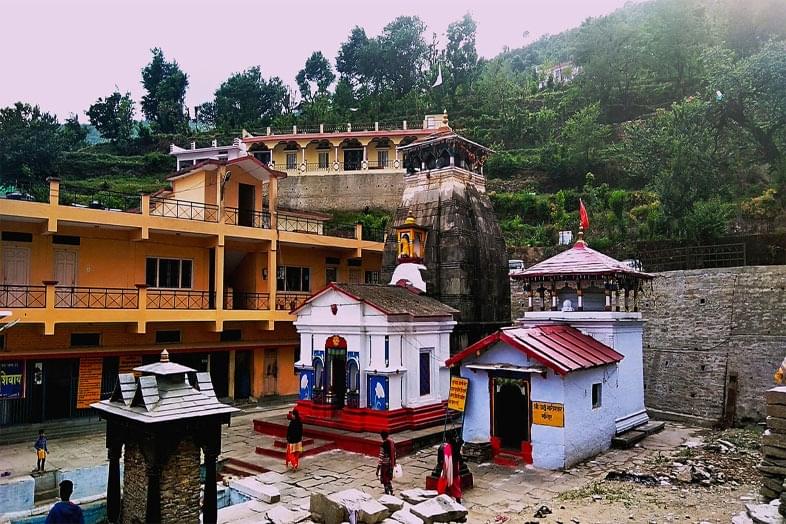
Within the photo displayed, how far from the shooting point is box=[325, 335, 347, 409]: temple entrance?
15.8 m

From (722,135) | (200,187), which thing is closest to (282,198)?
(200,187)

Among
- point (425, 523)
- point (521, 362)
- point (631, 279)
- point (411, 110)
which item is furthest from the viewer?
point (411, 110)

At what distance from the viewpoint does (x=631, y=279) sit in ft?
52.1

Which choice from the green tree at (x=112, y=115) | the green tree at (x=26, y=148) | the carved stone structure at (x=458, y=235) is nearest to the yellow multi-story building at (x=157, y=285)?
the carved stone structure at (x=458, y=235)

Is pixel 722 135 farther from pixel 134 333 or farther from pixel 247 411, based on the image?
pixel 134 333

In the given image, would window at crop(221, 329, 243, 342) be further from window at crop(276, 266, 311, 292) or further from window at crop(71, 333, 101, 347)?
window at crop(71, 333, 101, 347)

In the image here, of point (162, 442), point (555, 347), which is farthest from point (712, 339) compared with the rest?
point (162, 442)

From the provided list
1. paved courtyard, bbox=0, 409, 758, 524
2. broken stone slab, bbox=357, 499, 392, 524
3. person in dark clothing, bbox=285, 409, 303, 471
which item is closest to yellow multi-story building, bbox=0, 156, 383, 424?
paved courtyard, bbox=0, 409, 758, 524

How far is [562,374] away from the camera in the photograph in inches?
468

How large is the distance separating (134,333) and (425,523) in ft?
45.4

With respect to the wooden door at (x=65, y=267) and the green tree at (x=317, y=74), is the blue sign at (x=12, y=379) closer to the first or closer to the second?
the wooden door at (x=65, y=267)

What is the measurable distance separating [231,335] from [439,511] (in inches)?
570

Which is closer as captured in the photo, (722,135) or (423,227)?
(423,227)

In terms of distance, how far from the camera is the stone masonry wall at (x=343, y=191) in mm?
41406
